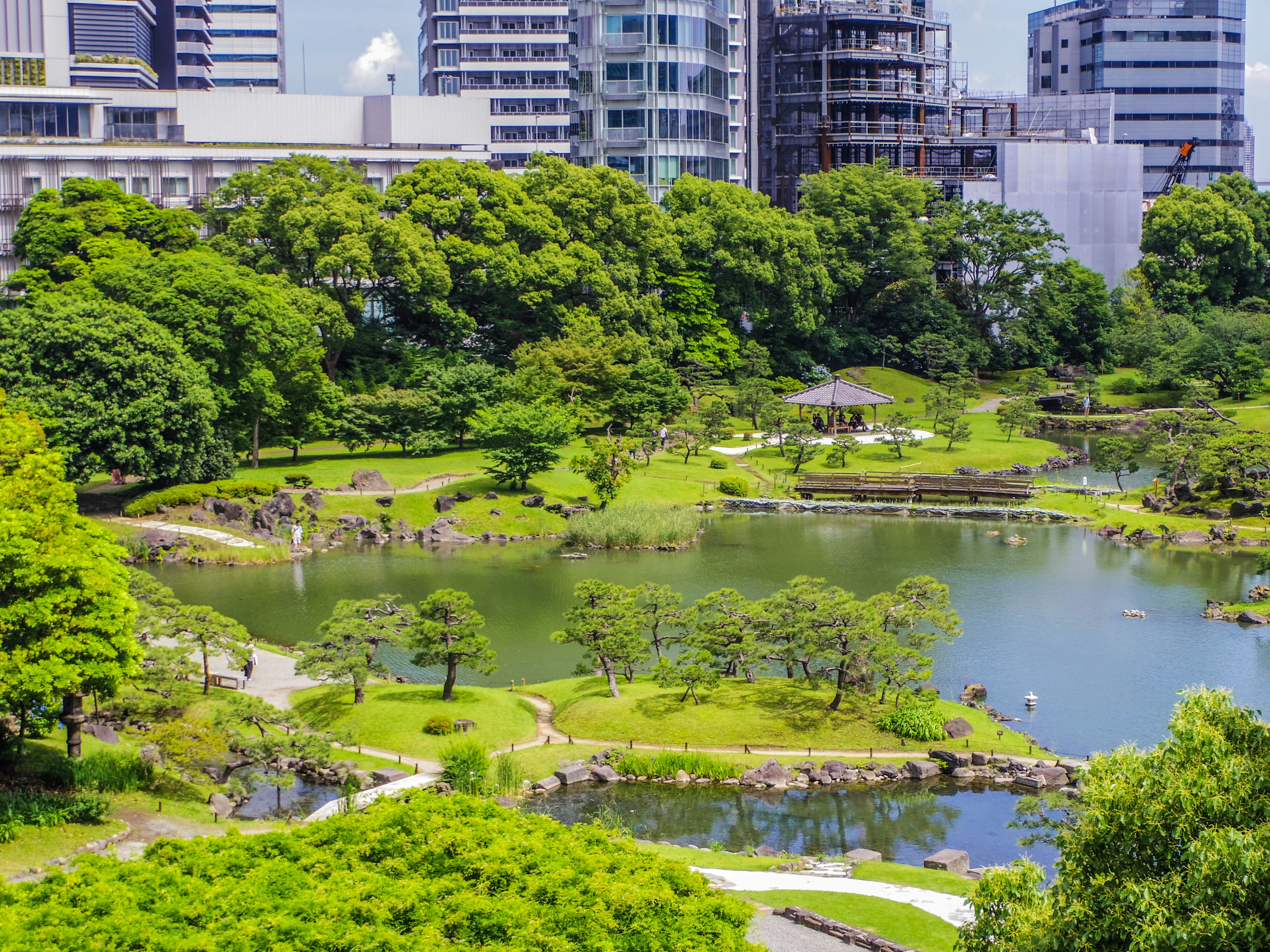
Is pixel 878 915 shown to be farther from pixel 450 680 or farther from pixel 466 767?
pixel 450 680

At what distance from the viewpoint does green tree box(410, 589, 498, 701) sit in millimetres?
32750

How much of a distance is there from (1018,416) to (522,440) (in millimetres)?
29995

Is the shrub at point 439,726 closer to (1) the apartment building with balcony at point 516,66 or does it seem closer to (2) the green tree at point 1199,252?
(1) the apartment building with balcony at point 516,66

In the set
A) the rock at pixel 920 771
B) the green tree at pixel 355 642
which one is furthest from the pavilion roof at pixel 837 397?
the rock at pixel 920 771

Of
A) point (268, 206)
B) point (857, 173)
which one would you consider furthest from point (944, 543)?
point (857, 173)

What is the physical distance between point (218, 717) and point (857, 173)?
76278mm

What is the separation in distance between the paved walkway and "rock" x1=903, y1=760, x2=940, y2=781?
610 cm

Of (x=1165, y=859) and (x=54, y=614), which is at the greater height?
(x=54, y=614)

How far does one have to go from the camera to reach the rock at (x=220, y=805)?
25.8 meters

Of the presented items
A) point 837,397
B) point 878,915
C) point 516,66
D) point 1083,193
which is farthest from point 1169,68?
point 878,915

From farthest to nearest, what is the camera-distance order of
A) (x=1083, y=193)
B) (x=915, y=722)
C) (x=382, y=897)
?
(x=1083, y=193) < (x=915, y=722) < (x=382, y=897)

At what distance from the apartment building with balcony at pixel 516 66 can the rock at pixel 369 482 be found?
46.8 metres

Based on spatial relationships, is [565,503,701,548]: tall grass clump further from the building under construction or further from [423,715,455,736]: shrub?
the building under construction

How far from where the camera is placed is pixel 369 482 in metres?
56.8
